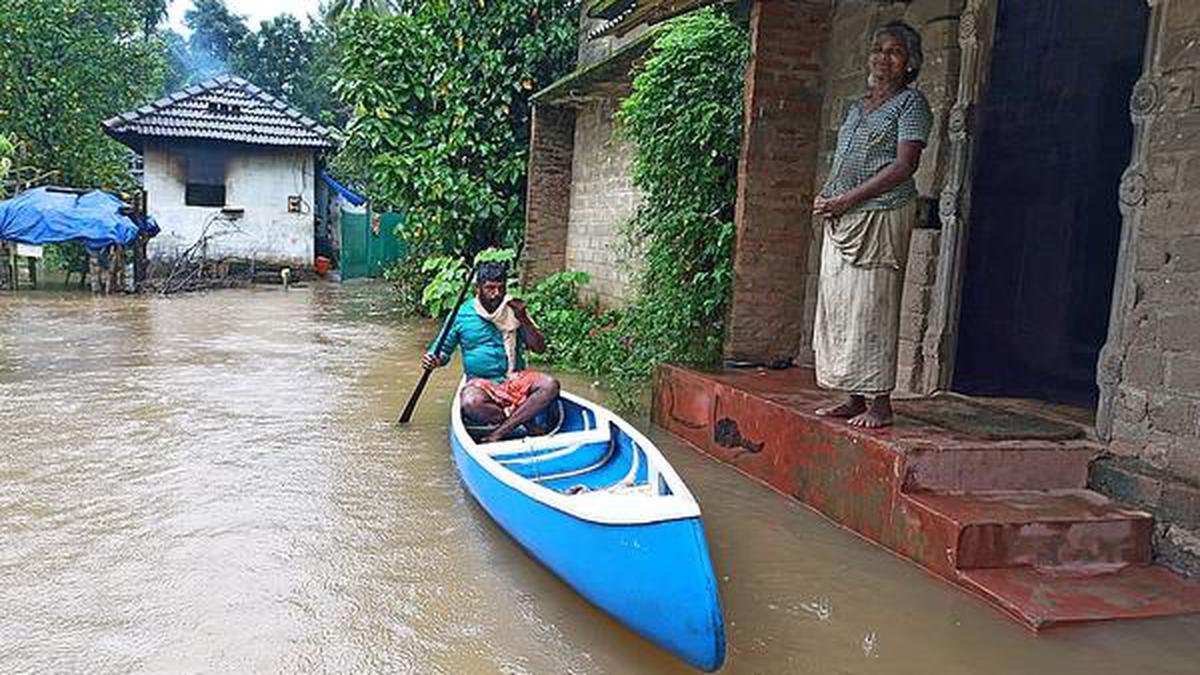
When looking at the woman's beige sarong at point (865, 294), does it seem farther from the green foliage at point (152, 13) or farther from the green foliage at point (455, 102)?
the green foliage at point (152, 13)

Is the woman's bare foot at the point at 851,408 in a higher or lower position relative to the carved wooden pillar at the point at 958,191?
lower

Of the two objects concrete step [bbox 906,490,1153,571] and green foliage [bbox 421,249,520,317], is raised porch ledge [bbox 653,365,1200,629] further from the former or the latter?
green foliage [bbox 421,249,520,317]

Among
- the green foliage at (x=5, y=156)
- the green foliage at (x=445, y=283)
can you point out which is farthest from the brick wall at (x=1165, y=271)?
the green foliage at (x=5, y=156)

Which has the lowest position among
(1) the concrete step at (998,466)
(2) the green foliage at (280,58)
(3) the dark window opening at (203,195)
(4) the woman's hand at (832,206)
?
(1) the concrete step at (998,466)

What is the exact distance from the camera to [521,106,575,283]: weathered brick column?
12.6 meters

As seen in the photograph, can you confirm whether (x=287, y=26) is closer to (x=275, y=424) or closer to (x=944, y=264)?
(x=275, y=424)

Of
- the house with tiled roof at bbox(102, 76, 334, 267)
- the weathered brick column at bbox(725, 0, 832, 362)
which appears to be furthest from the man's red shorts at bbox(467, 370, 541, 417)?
the house with tiled roof at bbox(102, 76, 334, 267)

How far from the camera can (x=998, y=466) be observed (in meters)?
4.44

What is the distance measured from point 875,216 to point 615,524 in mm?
2300

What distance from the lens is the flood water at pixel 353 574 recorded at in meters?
3.43

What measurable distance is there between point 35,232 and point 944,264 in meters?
15.5

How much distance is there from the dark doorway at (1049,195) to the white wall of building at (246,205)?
17126 millimetres

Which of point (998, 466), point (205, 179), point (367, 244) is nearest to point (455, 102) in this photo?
point (205, 179)

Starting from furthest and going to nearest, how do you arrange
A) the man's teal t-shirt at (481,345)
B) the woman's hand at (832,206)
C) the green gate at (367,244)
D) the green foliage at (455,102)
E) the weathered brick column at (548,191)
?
the green gate at (367,244)
the green foliage at (455,102)
the weathered brick column at (548,191)
the man's teal t-shirt at (481,345)
the woman's hand at (832,206)
